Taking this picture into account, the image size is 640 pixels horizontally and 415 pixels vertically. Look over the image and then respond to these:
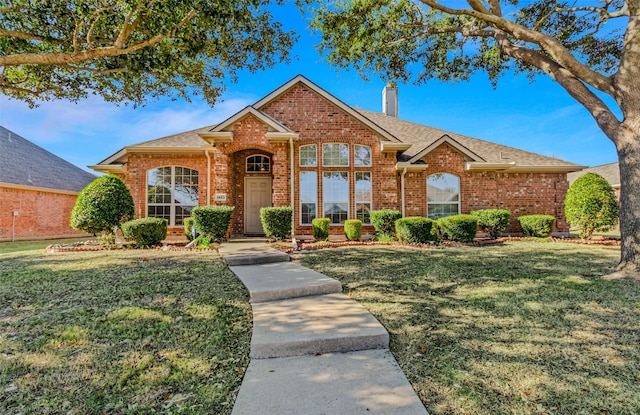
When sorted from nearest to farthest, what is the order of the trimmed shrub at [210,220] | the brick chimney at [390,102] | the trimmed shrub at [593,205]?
the trimmed shrub at [210,220], the trimmed shrub at [593,205], the brick chimney at [390,102]

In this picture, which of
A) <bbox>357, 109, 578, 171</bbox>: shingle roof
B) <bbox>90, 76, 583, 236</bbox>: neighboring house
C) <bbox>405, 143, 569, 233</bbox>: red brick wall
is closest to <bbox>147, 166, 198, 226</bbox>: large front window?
<bbox>90, 76, 583, 236</bbox>: neighboring house

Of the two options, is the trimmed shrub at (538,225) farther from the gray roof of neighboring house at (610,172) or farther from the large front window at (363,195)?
the gray roof of neighboring house at (610,172)

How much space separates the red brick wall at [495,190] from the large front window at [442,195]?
0.65 ft

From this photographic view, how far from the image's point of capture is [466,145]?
612 inches

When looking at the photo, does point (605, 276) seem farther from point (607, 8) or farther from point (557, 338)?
point (607, 8)

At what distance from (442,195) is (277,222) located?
7.27 meters

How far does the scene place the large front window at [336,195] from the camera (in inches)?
492

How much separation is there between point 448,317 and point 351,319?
1237 millimetres

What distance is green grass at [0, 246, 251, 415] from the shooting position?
7.86 ft

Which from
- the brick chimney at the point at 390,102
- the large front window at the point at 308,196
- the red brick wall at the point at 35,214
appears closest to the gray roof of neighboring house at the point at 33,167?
the red brick wall at the point at 35,214

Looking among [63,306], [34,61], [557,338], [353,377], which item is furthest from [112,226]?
[557,338]

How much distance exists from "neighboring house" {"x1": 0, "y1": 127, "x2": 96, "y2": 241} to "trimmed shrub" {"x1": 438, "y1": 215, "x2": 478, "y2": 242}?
20.4m

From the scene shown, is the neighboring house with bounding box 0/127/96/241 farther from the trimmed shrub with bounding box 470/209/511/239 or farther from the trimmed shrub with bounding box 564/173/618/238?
the trimmed shrub with bounding box 564/173/618/238

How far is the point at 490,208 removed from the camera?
534 inches
